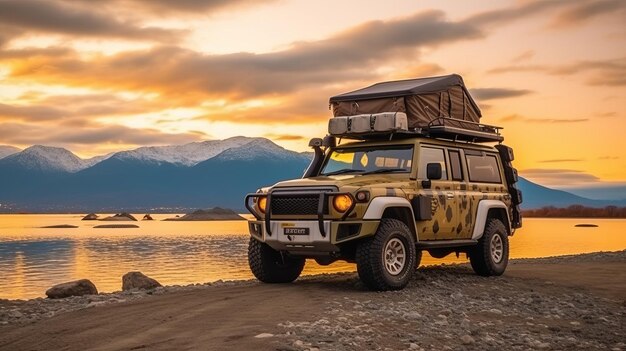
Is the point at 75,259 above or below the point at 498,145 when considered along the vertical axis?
below

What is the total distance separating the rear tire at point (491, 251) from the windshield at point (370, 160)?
3087 millimetres

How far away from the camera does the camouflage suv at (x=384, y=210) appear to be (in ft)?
41.0

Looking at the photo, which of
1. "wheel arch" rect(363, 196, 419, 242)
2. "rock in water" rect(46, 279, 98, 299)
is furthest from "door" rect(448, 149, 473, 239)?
"rock in water" rect(46, 279, 98, 299)

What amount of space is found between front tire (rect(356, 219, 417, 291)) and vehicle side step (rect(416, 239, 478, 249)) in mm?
661

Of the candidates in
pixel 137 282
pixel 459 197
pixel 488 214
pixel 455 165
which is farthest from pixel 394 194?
pixel 137 282

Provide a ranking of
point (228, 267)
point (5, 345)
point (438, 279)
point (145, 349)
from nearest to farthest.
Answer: point (145, 349), point (5, 345), point (438, 279), point (228, 267)

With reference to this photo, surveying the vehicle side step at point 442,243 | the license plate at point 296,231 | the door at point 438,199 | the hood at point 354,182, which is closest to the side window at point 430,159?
the door at point 438,199

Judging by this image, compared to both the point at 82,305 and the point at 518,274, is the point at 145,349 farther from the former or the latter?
the point at 518,274

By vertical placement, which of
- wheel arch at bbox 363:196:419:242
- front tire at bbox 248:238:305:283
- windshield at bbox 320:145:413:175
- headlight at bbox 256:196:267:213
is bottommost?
front tire at bbox 248:238:305:283

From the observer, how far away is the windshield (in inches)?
550

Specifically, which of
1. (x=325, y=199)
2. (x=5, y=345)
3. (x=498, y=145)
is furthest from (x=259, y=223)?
(x=498, y=145)

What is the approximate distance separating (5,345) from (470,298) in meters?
7.42

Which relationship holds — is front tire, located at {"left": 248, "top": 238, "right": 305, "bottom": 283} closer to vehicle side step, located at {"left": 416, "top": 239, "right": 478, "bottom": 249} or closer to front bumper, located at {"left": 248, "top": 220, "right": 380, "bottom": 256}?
front bumper, located at {"left": 248, "top": 220, "right": 380, "bottom": 256}

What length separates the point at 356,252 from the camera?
12.6 meters
